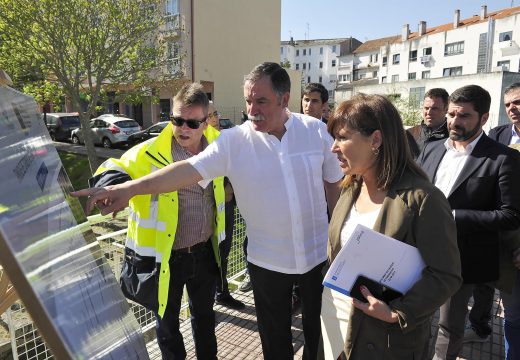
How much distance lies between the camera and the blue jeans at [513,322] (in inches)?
103

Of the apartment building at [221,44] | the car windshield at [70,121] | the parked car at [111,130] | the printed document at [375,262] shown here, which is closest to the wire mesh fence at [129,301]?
the printed document at [375,262]

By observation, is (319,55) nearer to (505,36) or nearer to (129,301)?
(505,36)

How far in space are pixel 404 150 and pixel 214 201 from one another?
1.43 meters

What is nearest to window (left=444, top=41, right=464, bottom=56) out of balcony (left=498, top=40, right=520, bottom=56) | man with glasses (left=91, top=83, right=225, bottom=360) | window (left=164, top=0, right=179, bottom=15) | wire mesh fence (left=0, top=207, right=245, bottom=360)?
balcony (left=498, top=40, right=520, bottom=56)

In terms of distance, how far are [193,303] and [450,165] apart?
2041 mm

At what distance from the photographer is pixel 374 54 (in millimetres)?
61062

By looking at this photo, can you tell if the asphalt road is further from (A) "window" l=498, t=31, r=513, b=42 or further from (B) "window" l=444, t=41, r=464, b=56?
(B) "window" l=444, t=41, r=464, b=56

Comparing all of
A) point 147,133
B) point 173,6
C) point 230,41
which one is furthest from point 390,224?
point 230,41

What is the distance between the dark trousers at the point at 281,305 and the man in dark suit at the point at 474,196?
93 cm

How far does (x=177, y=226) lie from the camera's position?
2.56 m

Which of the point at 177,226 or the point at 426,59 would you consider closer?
the point at 177,226

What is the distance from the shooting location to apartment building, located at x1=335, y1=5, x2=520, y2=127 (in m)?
28.0

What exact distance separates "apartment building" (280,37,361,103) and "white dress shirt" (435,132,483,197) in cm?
6702

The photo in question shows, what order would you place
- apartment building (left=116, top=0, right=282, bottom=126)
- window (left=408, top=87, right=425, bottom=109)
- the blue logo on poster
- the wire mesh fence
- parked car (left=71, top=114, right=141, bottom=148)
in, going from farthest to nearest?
window (left=408, top=87, right=425, bottom=109), apartment building (left=116, top=0, right=282, bottom=126), parked car (left=71, top=114, right=141, bottom=148), the wire mesh fence, the blue logo on poster
